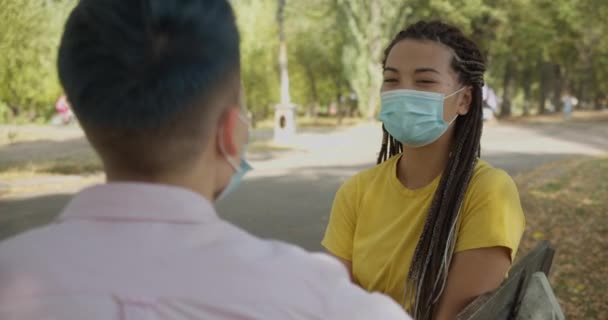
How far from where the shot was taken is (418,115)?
8.18ft

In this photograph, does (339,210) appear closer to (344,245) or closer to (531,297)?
(344,245)

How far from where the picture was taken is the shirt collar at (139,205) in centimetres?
92

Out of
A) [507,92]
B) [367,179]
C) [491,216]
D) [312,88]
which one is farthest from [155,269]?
[312,88]

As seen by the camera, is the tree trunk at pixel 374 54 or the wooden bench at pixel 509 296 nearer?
the wooden bench at pixel 509 296

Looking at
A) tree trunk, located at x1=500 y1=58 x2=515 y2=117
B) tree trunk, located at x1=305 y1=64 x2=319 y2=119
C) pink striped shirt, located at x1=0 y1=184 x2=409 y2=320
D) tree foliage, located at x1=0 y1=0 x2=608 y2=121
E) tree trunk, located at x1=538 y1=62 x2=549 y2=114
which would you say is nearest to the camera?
pink striped shirt, located at x1=0 y1=184 x2=409 y2=320

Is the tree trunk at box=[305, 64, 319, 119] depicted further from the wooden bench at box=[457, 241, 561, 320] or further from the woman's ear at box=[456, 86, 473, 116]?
the wooden bench at box=[457, 241, 561, 320]

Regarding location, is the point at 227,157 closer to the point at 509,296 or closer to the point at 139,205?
the point at 139,205

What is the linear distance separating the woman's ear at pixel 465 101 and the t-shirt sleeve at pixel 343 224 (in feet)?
1.67

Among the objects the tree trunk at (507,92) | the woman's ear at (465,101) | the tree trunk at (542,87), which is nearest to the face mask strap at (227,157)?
the woman's ear at (465,101)

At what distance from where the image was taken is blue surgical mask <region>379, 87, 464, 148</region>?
8.21ft

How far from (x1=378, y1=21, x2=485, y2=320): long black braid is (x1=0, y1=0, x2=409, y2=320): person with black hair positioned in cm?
118

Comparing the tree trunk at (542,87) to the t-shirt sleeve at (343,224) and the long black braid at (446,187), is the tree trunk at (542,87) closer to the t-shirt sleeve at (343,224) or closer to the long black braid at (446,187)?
the long black braid at (446,187)

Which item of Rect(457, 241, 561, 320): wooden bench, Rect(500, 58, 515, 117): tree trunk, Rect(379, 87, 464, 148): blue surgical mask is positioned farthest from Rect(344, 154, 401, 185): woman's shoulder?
Rect(500, 58, 515, 117): tree trunk

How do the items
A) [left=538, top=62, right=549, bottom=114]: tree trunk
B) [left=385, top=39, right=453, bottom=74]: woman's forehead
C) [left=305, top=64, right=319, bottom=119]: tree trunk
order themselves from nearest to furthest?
1. [left=385, top=39, right=453, bottom=74]: woman's forehead
2. [left=305, top=64, right=319, bottom=119]: tree trunk
3. [left=538, top=62, right=549, bottom=114]: tree trunk
